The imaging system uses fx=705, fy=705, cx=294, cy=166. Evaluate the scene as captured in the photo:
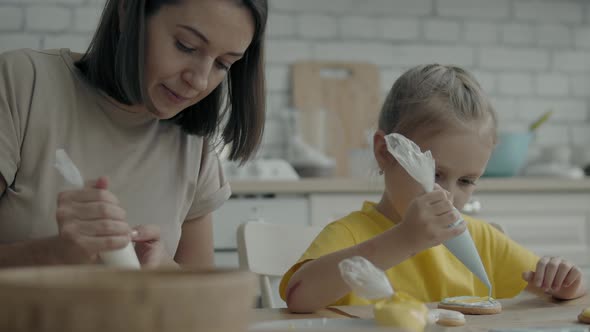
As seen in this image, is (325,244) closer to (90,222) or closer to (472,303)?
(472,303)

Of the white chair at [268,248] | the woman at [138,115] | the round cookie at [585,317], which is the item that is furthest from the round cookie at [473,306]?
the white chair at [268,248]

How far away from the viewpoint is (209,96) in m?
1.33

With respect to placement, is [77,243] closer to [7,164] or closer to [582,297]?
[7,164]

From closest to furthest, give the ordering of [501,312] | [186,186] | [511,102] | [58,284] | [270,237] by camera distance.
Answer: [58,284], [501,312], [186,186], [270,237], [511,102]

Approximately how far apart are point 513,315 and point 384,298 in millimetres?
293

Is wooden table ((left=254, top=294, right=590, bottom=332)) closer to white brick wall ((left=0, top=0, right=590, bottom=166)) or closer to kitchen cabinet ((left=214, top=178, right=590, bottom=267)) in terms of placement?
kitchen cabinet ((left=214, top=178, right=590, bottom=267))

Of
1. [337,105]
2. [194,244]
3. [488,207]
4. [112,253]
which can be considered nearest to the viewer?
[112,253]

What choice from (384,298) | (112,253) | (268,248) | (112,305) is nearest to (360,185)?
(268,248)

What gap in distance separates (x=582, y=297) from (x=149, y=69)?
83 centimetres

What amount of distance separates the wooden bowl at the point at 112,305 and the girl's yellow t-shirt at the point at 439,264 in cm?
88

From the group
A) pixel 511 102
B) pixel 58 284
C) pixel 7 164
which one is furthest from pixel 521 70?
pixel 58 284

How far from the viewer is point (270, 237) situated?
1.50 metres

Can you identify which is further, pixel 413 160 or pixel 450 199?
pixel 450 199

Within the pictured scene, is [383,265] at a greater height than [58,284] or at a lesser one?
lesser
